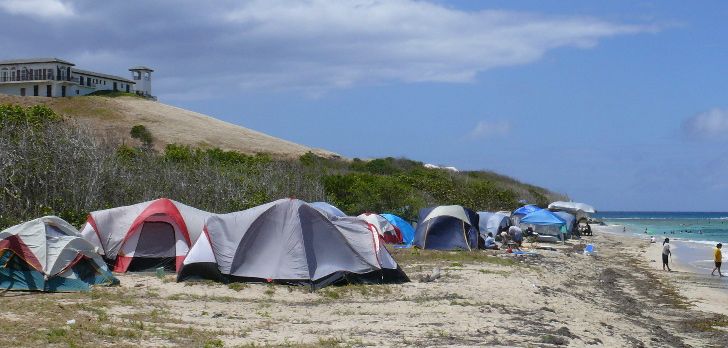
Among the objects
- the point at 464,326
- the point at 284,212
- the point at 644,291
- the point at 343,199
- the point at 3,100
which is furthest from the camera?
the point at 3,100

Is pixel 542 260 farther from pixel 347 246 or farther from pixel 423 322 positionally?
pixel 423 322

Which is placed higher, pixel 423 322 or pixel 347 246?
pixel 347 246

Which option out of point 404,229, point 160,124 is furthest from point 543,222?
point 160,124

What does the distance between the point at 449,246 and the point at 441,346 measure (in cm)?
1726

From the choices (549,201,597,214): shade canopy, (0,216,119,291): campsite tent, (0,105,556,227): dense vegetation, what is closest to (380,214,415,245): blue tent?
(0,105,556,227): dense vegetation

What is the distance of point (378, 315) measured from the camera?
44.9ft

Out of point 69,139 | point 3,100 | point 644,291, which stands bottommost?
point 644,291

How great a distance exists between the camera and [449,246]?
28.2 metres

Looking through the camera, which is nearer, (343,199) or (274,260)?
(274,260)

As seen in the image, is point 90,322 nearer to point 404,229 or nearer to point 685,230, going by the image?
point 404,229

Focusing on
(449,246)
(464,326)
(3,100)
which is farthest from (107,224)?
(3,100)

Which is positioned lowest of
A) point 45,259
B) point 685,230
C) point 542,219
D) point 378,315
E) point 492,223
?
point 378,315

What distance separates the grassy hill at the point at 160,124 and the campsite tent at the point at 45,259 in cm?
5896

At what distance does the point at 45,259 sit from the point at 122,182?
12.6 meters
